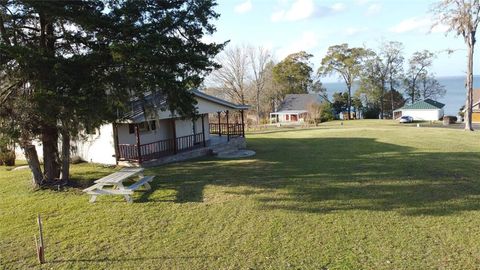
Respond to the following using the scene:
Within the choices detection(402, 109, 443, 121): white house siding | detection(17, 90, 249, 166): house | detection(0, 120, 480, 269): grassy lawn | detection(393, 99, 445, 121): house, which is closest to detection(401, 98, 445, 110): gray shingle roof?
detection(393, 99, 445, 121): house

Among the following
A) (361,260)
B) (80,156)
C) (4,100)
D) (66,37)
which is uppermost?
(66,37)

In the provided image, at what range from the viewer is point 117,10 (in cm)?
1033

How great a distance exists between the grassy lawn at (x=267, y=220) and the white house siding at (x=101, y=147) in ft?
9.83

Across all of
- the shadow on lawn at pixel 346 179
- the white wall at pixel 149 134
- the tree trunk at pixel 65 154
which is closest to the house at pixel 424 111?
the shadow on lawn at pixel 346 179

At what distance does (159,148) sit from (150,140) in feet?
3.14

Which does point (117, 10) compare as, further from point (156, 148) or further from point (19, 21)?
point (156, 148)

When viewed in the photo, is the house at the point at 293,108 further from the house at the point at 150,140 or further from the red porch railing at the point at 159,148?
the red porch railing at the point at 159,148

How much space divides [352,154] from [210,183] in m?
8.23

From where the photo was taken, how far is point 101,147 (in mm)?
Result: 17469

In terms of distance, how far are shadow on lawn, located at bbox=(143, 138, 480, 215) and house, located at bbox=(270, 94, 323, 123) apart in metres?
44.8

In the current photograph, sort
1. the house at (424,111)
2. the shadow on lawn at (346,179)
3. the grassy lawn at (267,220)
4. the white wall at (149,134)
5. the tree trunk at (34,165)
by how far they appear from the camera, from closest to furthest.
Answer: the grassy lawn at (267,220), the shadow on lawn at (346,179), the tree trunk at (34,165), the white wall at (149,134), the house at (424,111)

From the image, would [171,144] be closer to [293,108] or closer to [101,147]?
[101,147]

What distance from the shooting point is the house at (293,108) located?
206 feet

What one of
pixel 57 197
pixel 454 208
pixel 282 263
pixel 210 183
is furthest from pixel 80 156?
pixel 454 208
